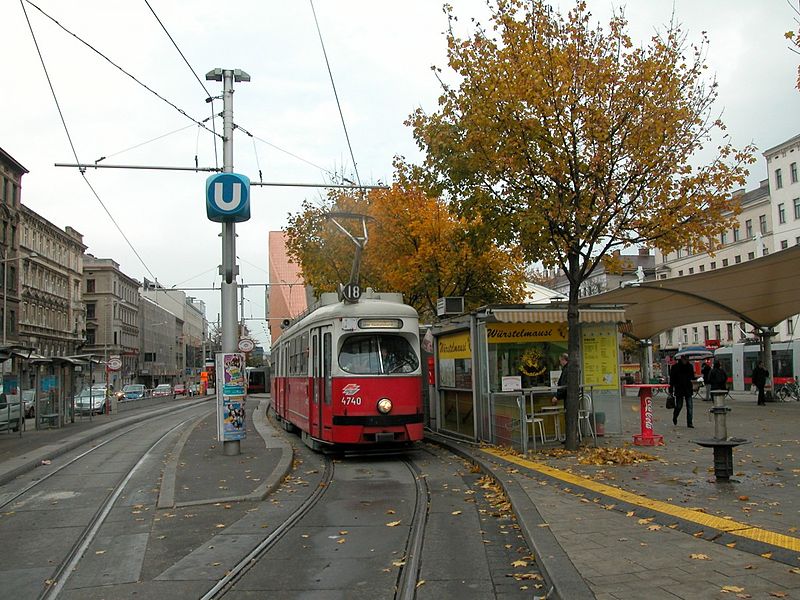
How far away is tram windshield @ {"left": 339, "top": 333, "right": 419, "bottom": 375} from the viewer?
14.1m

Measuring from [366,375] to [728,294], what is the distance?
18696 mm

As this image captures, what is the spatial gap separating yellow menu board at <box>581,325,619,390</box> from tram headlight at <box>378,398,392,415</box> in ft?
14.1

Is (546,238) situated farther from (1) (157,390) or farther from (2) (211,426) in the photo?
(1) (157,390)

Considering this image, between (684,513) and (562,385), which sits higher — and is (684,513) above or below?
below

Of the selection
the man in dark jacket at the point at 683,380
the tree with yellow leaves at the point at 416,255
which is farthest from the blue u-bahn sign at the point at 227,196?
the man in dark jacket at the point at 683,380

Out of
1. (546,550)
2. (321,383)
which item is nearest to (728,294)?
(321,383)

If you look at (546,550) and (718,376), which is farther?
(718,376)

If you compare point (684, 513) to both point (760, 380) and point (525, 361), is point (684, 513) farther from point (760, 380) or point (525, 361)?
point (760, 380)

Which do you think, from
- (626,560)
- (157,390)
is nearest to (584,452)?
(626,560)

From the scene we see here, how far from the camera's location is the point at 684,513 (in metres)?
7.44

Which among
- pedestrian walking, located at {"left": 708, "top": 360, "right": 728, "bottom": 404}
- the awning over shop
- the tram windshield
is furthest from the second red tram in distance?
pedestrian walking, located at {"left": 708, "top": 360, "right": 728, "bottom": 404}

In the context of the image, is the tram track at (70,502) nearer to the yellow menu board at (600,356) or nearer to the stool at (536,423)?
the stool at (536,423)

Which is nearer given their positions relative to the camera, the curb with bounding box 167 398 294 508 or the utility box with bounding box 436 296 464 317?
the curb with bounding box 167 398 294 508

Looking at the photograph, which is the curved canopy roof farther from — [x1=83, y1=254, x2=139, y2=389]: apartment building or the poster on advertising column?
[x1=83, y1=254, x2=139, y2=389]: apartment building
